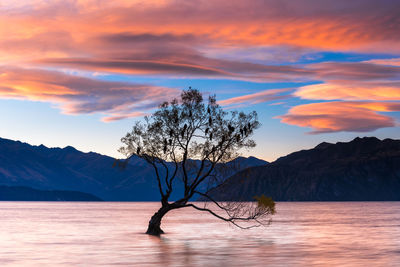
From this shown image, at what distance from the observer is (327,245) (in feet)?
229

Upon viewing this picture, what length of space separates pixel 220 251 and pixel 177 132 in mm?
17317

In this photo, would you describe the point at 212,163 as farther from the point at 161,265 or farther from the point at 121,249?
the point at 161,265

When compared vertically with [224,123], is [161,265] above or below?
below

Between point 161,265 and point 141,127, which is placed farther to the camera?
point 141,127

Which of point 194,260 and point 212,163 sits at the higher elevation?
point 212,163

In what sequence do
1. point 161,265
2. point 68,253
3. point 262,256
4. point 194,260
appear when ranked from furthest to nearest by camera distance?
point 68,253, point 262,256, point 194,260, point 161,265

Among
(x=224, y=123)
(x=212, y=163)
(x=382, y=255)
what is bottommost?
(x=382, y=255)

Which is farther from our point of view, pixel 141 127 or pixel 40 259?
pixel 141 127

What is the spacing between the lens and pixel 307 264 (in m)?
48.0

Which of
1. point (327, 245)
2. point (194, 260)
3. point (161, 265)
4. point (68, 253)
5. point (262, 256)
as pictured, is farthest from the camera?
point (327, 245)

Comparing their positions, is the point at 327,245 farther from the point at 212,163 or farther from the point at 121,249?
the point at 121,249

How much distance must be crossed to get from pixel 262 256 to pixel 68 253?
741 inches

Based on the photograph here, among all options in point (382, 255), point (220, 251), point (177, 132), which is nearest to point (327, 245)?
point (382, 255)

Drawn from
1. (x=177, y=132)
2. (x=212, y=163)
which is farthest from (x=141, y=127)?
(x=212, y=163)
